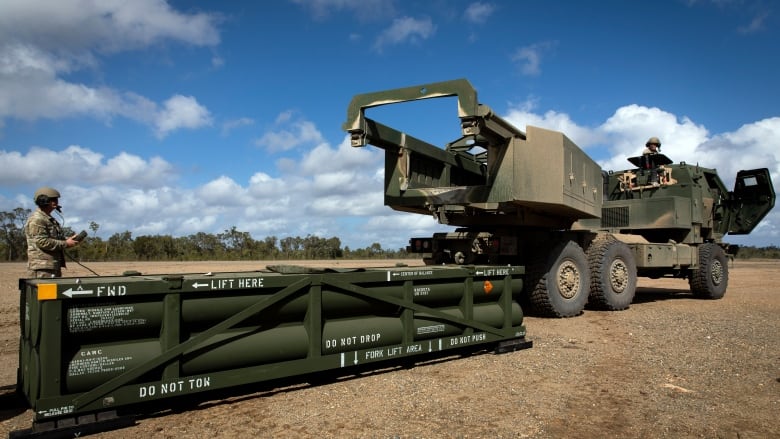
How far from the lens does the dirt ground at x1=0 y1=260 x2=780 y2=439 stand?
12.6ft

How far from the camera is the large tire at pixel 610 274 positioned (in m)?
9.55

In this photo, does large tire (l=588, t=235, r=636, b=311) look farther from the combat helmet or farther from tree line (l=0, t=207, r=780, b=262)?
tree line (l=0, t=207, r=780, b=262)

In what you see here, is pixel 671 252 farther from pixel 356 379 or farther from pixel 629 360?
pixel 356 379

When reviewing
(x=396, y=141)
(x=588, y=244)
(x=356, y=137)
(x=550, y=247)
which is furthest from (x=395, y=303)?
(x=588, y=244)

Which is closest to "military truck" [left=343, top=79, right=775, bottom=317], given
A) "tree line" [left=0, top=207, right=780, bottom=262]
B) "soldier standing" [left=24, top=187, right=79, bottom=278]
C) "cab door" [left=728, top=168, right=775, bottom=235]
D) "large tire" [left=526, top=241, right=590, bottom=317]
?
"large tire" [left=526, top=241, right=590, bottom=317]

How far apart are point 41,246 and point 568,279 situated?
7.14m

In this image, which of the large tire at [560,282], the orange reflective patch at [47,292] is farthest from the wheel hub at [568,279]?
the orange reflective patch at [47,292]

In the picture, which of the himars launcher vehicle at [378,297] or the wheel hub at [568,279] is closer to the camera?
the himars launcher vehicle at [378,297]

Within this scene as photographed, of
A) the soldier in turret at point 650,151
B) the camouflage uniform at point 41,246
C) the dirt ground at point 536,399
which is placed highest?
the soldier in turret at point 650,151

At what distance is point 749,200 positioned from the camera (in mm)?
13930

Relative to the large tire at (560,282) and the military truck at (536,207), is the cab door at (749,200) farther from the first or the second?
the large tire at (560,282)

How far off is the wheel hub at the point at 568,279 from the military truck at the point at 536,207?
0.06ft

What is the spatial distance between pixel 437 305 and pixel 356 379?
1277 mm

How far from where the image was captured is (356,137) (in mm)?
7074
